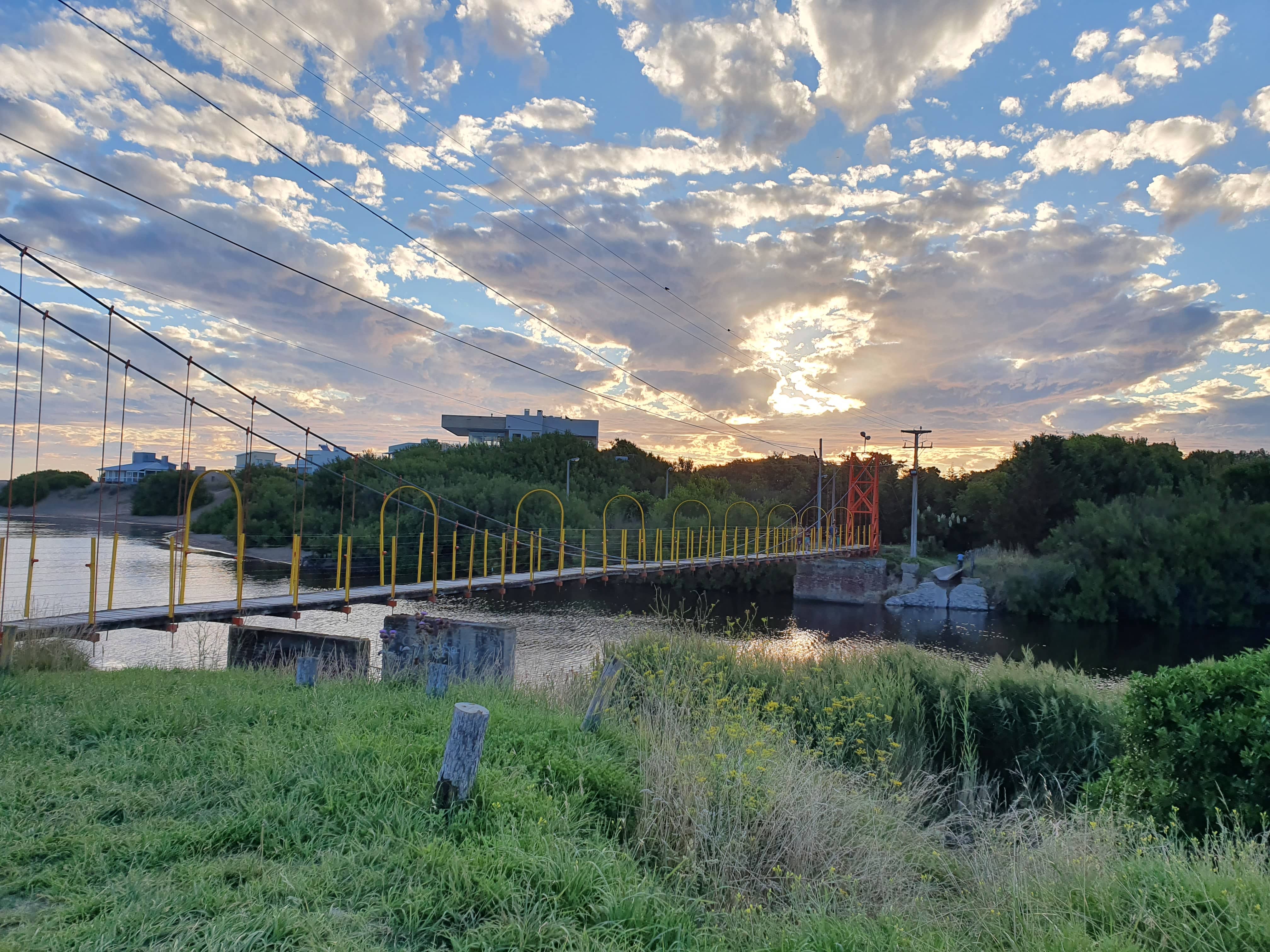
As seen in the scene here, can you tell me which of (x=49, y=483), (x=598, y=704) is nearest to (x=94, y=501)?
(x=49, y=483)

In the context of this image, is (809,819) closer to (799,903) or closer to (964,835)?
(799,903)

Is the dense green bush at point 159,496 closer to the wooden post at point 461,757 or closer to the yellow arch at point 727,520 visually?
the wooden post at point 461,757

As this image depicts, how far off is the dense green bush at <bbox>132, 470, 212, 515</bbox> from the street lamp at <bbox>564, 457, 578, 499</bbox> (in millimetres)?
12948

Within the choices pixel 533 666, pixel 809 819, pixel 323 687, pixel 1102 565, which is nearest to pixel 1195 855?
pixel 809 819

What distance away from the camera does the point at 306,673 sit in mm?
5191

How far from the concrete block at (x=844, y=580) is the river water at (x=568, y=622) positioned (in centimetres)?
41

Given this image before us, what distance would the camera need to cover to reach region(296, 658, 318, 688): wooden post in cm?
517

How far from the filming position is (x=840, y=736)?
534 centimetres

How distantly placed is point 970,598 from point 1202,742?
23021mm

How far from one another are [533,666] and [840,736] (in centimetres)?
558

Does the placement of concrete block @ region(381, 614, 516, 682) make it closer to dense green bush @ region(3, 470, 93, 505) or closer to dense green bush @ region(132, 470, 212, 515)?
dense green bush @ region(132, 470, 212, 515)

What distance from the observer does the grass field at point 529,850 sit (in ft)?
6.93

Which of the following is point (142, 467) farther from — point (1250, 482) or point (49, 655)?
point (1250, 482)

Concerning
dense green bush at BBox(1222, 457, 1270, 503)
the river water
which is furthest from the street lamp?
dense green bush at BBox(1222, 457, 1270, 503)
